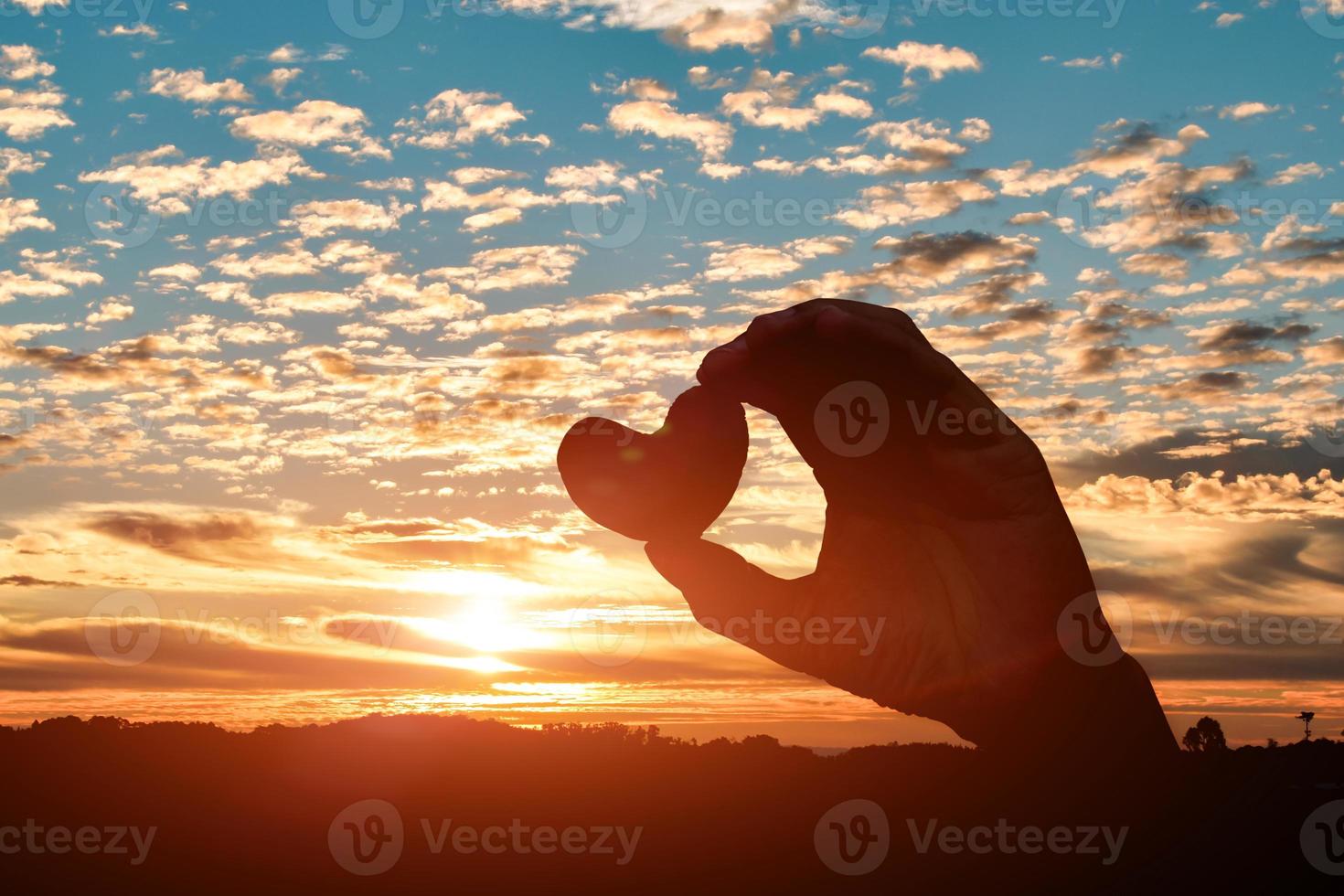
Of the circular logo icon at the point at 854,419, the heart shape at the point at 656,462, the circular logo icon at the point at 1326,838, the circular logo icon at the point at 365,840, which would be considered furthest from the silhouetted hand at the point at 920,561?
the circular logo icon at the point at 365,840

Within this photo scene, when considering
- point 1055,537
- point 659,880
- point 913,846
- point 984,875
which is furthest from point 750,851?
point 1055,537

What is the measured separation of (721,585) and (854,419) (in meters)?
1.43

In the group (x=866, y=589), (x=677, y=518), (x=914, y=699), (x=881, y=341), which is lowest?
(x=914, y=699)

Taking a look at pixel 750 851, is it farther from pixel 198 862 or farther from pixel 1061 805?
pixel 1061 805

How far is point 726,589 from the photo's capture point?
6848mm

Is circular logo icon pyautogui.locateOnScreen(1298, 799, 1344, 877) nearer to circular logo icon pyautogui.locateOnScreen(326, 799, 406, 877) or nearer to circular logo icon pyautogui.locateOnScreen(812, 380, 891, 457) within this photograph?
circular logo icon pyautogui.locateOnScreen(812, 380, 891, 457)

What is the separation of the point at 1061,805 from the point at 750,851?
1435 cm

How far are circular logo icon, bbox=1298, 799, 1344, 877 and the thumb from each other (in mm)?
7923

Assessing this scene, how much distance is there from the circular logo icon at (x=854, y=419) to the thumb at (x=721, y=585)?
101cm

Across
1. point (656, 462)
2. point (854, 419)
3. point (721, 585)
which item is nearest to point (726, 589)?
point (721, 585)

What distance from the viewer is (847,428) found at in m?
6.55

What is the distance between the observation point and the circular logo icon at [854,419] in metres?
6.35

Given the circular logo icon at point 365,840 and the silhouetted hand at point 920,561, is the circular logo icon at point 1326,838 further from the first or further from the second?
the circular logo icon at point 365,840

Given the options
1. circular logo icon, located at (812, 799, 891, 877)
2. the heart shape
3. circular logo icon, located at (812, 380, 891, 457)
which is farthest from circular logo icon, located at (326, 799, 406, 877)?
circular logo icon, located at (812, 380, 891, 457)
